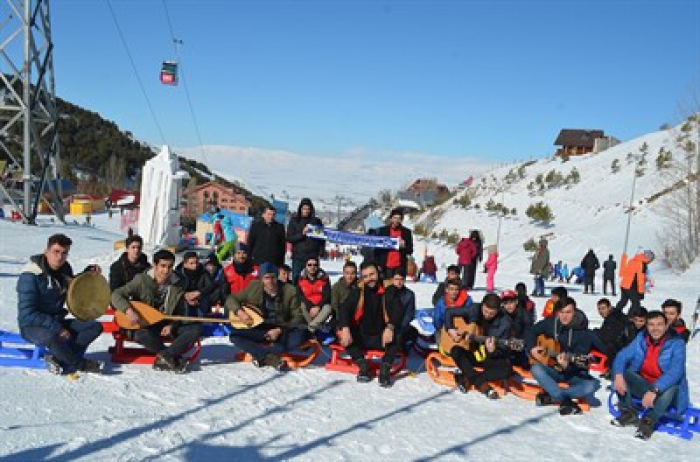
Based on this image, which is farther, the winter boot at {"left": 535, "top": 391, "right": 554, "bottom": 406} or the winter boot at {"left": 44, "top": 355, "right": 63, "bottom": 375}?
the winter boot at {"left": 535, "top": 391, "right": 554, "bottom": 406}

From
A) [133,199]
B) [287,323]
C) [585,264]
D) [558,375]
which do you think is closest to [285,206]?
[585,264]

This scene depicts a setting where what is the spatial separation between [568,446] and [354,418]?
1.97 meters

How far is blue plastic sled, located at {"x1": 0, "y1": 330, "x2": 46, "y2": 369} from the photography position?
6.17 m

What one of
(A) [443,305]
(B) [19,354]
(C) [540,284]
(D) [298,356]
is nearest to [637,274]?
(C) [540,284]

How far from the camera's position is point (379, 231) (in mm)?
10430

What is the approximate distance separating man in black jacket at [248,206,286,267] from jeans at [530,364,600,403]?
4.58 metres

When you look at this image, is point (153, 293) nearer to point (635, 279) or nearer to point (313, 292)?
point (313, 292)

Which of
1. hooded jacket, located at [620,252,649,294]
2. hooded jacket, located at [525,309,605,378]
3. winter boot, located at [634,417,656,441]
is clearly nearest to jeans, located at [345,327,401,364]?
hooded jacket, located at [525,309,605,378]

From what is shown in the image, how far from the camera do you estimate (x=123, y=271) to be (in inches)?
298

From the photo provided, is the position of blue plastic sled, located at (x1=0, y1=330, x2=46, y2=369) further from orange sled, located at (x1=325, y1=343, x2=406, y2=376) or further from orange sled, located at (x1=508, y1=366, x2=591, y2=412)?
orange sled, located at (x1=508, y1=366, x2=591, y2=412)

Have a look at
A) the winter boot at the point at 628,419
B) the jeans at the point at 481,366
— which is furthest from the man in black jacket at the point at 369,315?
the winter boot at the point at 628,419

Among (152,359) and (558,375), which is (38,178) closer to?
(152,359)

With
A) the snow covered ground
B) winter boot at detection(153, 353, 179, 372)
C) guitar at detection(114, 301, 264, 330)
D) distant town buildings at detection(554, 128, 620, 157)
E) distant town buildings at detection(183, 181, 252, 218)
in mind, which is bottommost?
the snow covered ground

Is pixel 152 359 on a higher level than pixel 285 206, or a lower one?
lower
